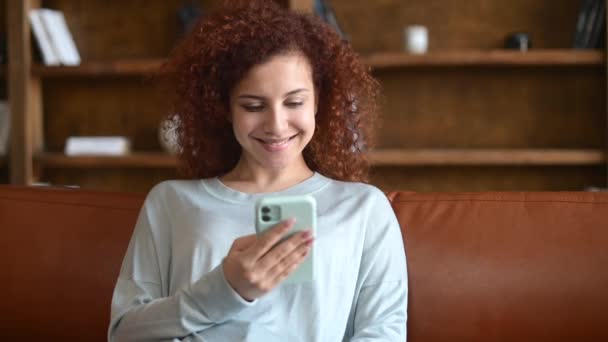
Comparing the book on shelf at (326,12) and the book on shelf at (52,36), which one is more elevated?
the book on shelf at (326,12)

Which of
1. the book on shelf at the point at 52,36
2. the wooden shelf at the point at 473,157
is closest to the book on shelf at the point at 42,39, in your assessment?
the book on shelf at the point at 52,36

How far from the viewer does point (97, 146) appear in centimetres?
319

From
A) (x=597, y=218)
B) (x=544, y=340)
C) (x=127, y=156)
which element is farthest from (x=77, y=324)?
(x=127, y=156)

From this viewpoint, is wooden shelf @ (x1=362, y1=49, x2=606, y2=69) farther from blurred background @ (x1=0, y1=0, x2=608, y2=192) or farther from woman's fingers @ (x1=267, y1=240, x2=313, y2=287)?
woman's fingers @ (x1=267, y1=240, x2=313, y2=287)

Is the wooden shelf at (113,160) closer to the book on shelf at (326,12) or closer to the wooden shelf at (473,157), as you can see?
the wooden shelf at (473,157)

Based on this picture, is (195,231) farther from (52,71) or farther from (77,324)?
(52,71)

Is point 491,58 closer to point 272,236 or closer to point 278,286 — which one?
point 278,286

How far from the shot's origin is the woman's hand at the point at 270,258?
1022mm

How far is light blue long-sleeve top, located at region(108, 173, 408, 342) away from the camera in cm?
126

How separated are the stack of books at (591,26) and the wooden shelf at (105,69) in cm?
171

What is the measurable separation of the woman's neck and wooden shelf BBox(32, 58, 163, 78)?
5.63 ft

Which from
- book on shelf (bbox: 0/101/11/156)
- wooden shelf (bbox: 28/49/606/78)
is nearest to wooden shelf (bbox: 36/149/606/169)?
wooden shelf (bbox: 28/49/606/78)

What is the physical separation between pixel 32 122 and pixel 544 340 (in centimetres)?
256

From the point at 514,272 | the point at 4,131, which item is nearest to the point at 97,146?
the point at 4,131
